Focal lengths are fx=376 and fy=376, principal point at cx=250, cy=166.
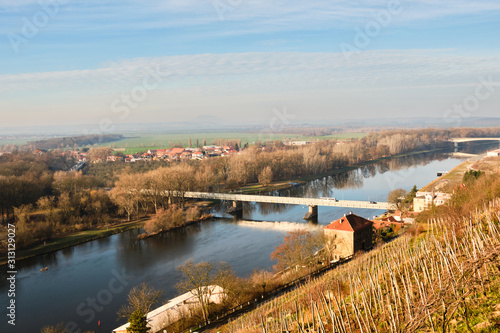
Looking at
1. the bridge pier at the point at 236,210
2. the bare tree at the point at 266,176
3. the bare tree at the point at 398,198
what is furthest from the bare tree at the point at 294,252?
the bare tree at the point at 266,176

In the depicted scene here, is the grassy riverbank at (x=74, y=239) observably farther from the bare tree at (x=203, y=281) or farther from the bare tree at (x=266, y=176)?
the bare tree at (x=266, y=176)

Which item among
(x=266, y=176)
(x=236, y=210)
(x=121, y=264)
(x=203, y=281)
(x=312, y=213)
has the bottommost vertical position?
(x=236, y=210)

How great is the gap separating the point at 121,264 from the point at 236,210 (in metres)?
15.4

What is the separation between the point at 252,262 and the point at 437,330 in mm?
14597

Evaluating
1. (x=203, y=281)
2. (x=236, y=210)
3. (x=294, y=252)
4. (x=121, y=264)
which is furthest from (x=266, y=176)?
(x=203, y=281)

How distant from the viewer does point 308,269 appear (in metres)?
17.2

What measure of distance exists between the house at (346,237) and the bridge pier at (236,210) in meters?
14.9

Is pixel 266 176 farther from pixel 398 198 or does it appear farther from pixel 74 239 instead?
pixel 74 239

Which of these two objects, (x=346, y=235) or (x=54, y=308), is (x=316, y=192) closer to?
(x=346, y=235)

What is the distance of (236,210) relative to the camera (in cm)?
3603

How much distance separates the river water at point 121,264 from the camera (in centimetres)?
1612

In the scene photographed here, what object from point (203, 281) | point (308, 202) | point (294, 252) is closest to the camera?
point (203, 281)

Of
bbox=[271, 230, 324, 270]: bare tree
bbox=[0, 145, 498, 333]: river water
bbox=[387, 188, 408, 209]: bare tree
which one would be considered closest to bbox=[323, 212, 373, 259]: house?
bbox=[271, 230, 324, 270]: bare tree

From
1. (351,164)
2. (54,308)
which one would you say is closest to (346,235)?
(54,308)
